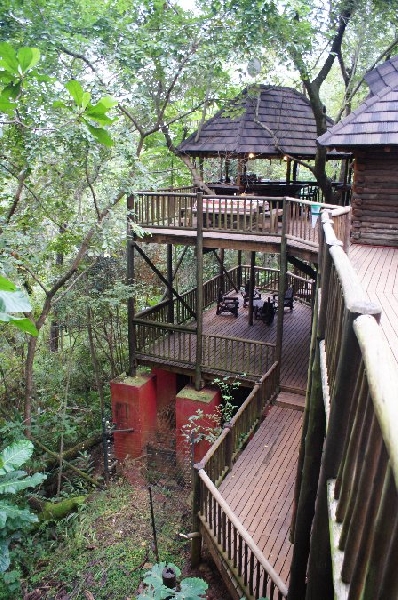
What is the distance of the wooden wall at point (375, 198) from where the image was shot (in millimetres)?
8812

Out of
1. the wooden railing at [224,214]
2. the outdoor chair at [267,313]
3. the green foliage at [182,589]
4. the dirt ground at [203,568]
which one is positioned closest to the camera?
the green foliage at [182,589]

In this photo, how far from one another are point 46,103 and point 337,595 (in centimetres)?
742

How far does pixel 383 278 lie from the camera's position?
646 cm

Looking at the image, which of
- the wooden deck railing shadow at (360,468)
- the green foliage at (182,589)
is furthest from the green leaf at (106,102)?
the green foliage at (182,589)

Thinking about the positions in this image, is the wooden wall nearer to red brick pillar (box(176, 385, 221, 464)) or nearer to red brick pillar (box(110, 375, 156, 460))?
red brick pillar (box(176, 385, 221, 464))

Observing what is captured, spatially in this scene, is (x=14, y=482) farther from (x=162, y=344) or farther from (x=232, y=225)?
(x=162, y=344)

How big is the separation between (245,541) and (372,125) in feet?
24.3

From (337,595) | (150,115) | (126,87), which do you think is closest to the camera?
(337,595)

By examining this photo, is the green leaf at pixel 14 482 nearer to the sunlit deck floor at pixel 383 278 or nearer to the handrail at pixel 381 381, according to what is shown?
the sunlit deck floor at pixel 383 278

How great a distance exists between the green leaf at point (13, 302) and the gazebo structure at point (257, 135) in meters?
11.6

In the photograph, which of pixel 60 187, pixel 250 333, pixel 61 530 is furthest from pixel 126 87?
pixel 61 530

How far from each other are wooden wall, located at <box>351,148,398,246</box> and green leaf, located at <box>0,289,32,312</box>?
879 centimetres

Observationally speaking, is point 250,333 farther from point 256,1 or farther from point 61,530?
point 256,1

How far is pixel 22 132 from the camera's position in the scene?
7.13 metres
